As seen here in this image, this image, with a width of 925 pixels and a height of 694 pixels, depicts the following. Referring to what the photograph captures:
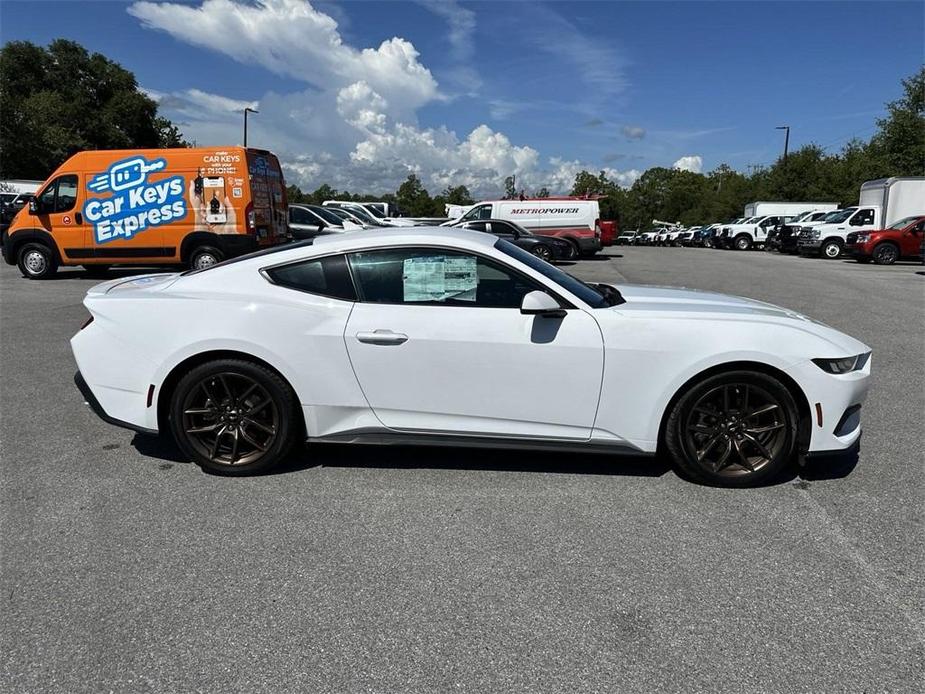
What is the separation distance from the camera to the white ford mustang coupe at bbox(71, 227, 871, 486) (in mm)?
3436

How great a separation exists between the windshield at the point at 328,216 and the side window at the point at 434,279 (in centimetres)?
1554

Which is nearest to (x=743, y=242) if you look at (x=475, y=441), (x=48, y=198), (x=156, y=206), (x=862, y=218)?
(x=862, y=218)

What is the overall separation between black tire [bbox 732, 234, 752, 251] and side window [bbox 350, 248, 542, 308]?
34.5 meters

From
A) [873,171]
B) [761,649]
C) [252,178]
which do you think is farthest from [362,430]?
[873,171]

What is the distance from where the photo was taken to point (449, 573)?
2766mm

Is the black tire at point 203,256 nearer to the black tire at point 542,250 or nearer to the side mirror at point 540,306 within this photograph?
the black tire at point 542,250

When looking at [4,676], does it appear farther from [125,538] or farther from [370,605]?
[370,605]

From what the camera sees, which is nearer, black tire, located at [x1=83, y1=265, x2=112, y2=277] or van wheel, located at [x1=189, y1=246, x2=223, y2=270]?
van wheel, located at [x1=189, y1=246, x2=223, y2=270]

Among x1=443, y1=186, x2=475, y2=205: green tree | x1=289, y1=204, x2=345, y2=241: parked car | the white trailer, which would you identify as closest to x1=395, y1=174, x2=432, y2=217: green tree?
x1=443, y1=186, x2=475, y2=205: green tree

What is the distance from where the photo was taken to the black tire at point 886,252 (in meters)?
21.0

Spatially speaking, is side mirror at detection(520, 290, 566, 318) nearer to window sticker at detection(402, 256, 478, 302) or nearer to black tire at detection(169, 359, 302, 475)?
window sticker at detection(402, 256, 478, 302)

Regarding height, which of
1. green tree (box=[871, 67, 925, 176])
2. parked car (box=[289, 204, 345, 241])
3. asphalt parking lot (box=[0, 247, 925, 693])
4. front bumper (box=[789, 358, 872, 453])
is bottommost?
asphalt parking lot (box=[0, 247, 925, 693])

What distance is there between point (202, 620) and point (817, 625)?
7.62 ft

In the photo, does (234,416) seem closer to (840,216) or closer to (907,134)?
(840,216)
